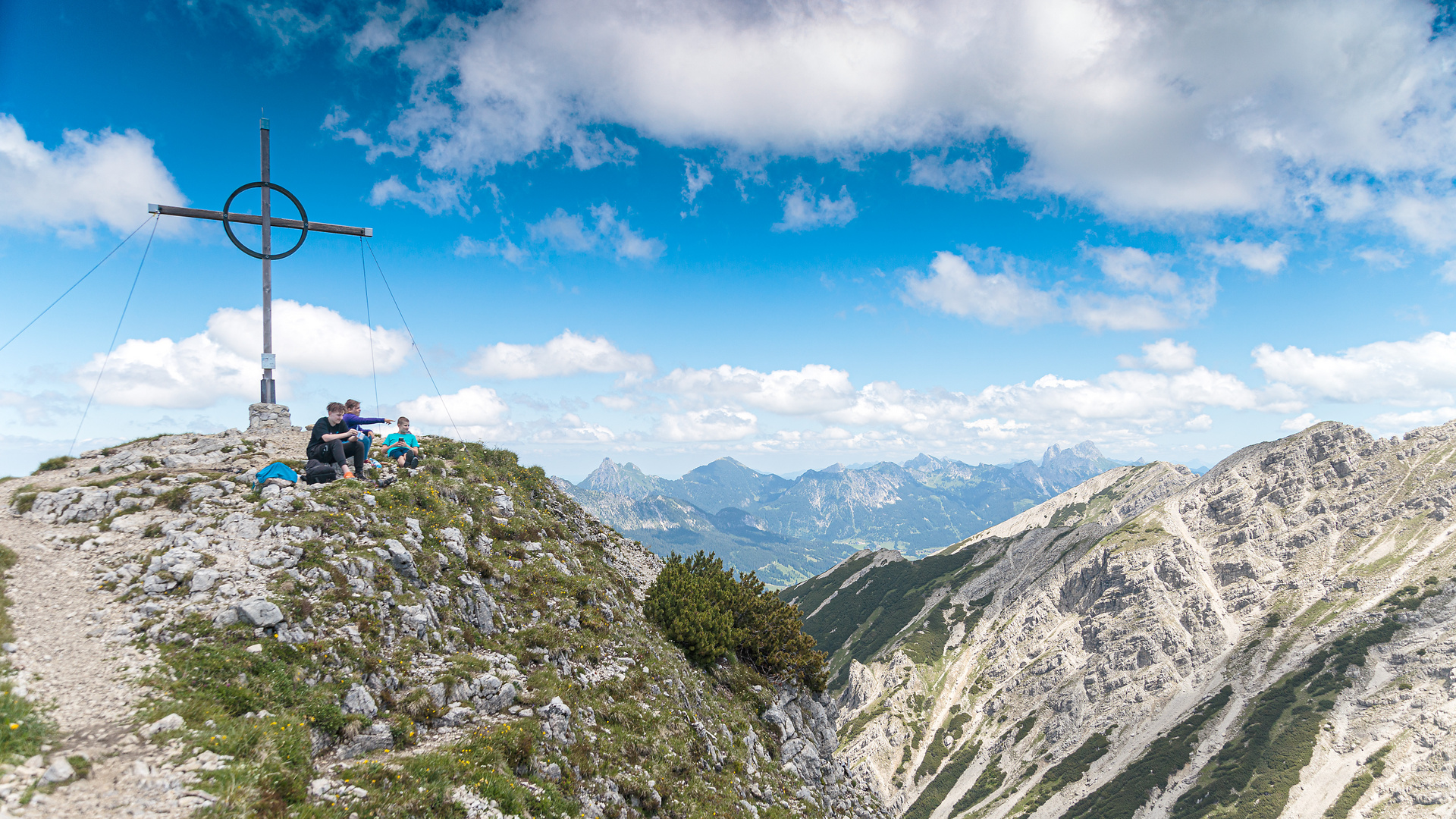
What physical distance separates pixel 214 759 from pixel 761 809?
18.9m

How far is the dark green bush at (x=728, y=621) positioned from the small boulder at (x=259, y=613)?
64.2 ft

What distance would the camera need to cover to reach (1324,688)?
545 ft

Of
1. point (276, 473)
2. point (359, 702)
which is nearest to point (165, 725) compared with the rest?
point (359, 702)

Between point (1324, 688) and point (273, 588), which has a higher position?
point (273, 588)

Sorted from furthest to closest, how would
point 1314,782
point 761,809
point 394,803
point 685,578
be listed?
point 1314,782
point 685,578
point 761,809
point 394,803

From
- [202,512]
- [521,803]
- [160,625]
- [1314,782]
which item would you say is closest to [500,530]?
[202,512]

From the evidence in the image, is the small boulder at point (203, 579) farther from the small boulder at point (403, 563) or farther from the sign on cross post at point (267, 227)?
the sign on cross post at point (267, 227)

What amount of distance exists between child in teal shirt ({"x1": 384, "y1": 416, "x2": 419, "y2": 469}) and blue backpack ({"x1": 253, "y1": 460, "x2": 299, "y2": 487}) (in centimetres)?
627

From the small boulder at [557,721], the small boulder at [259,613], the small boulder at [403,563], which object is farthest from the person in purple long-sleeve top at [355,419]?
the small boulder at [557,721]

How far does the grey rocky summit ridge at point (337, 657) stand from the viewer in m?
11.3

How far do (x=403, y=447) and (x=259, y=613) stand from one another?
52.7 feet

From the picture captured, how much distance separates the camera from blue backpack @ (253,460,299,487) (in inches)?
858

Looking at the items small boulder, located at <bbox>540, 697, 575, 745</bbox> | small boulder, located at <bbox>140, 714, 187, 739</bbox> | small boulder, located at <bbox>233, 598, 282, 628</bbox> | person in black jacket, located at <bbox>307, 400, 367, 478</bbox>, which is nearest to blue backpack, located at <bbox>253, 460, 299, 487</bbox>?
person in black jacket, located at <bbox>307, 400, 367, 478</bbox>

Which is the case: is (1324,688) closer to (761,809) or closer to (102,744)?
(761,809)
